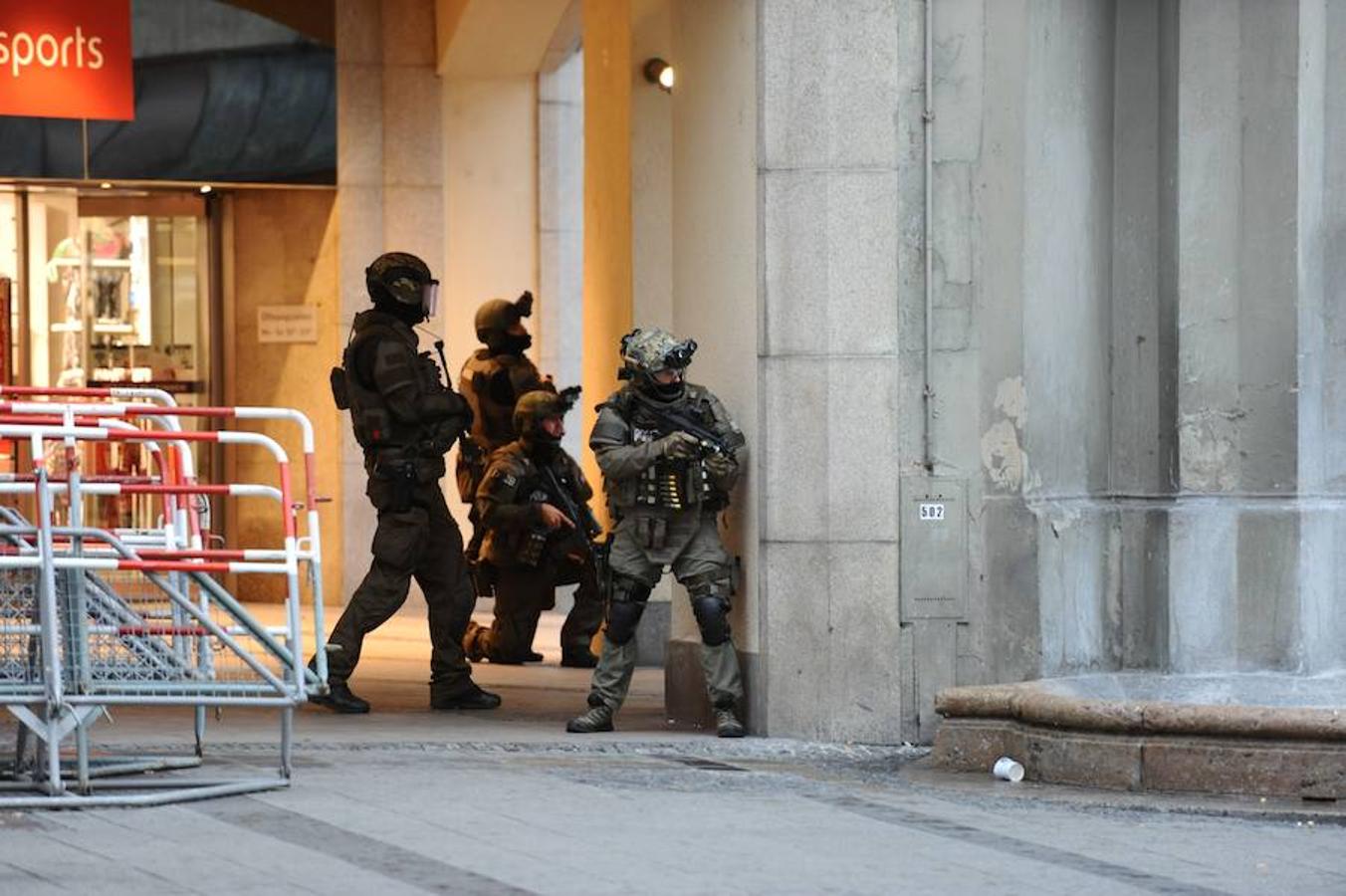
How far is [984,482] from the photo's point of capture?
10.9 metres

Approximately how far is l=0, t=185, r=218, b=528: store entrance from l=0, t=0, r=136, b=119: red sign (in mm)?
945

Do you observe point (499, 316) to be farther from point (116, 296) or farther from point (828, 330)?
point (116, 296)

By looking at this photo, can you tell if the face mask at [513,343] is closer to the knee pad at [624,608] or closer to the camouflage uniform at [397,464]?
the camouflage uniform at [397,464]

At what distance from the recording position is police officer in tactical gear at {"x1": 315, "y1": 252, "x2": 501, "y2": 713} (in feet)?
39.6

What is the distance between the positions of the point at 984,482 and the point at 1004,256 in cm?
92

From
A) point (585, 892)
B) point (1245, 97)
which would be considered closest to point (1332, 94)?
point (1245, 97)

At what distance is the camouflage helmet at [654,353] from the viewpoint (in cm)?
1084

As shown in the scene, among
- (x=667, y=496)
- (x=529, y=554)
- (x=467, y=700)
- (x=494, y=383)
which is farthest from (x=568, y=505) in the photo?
(x=667, y=496)

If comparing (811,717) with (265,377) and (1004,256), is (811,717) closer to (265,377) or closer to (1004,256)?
(1004,256)

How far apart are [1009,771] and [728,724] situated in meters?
1.41

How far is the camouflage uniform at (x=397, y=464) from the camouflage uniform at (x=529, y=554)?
72.2 inches

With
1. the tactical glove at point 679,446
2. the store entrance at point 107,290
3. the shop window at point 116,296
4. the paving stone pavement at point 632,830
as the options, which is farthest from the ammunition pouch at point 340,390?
the shop window at point 116,296

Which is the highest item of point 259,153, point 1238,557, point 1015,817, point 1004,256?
point 259,153

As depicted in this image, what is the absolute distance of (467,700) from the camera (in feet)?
40.3
